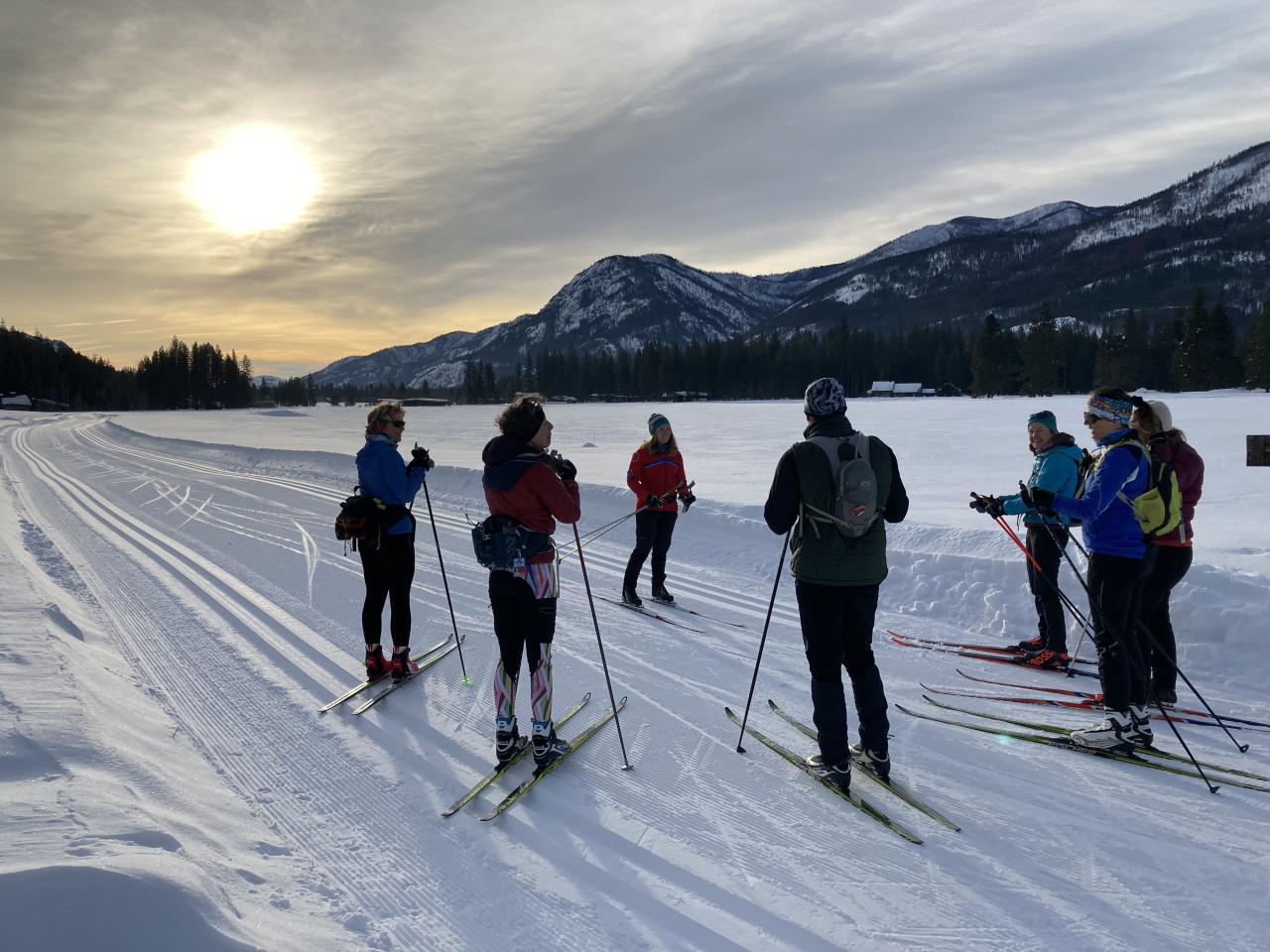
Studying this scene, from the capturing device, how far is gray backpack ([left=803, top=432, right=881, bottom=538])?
342cm

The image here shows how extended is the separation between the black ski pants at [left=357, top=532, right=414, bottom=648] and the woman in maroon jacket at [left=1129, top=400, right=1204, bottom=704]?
5.27 m

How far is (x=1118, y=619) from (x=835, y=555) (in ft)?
6.78

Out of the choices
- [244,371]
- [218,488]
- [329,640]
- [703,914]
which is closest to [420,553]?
[329,640]

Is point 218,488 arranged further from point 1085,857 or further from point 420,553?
point 1085,857

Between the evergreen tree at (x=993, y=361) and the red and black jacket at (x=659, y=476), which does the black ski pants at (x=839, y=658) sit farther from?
the evergreen tree at (x=993, y=361)

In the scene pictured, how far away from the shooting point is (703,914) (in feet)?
9.04

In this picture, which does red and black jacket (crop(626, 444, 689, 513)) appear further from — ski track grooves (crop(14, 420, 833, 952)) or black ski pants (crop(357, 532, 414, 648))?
black ski pants (crop(357, 532, 414, 648))

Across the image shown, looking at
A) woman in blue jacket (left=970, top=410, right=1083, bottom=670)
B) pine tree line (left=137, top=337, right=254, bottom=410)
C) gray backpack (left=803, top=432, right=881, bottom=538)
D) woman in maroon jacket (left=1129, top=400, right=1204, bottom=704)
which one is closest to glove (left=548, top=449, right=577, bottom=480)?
gray backpack (left=803, top=432, right=881, bottom=538)

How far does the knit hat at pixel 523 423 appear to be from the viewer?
3.75m

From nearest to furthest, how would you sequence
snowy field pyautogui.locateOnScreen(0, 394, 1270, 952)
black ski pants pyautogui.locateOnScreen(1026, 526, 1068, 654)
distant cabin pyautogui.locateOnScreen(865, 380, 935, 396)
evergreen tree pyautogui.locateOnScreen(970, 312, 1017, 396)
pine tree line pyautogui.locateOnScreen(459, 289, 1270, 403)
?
snowy field pyautogui.locateOnScreen(0, 394, 1270, 952) < black ski pants pyautogui.locateOnScreen(1026, 526, 1068, 654) < pine tree line pyautogui.locateOnScreen(459, 289, 1270, 403) < evergreen tree pyautogui.locateOnScreen(970, 312, 1017, 396) < distant cabin pyautogui.locateOnScreen(865, 380, 935, 396)

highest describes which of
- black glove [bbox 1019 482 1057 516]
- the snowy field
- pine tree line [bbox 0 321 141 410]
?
pine tree line [bbox 0 321 141 410]

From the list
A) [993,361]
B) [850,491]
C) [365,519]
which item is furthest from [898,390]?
[850,491]

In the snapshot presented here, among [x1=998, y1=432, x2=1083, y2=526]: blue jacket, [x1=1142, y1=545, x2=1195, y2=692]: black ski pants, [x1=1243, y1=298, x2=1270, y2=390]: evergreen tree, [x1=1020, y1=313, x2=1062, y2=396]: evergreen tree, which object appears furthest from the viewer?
[x1=1020, y1=313, x2=1062, y2=396]: evergreen tree

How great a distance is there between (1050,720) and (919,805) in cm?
160
